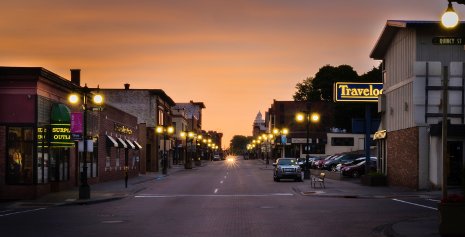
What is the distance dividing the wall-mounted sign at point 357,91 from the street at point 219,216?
61.9ft

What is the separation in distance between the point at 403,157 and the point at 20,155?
21003mm

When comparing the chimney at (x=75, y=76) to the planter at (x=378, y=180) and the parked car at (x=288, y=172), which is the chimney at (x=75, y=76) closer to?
the parked car at (x=288, y=172)

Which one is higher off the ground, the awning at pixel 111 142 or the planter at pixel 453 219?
the awning at pixel 111 142

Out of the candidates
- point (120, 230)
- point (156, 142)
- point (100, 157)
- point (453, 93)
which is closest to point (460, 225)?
point (120, 230)

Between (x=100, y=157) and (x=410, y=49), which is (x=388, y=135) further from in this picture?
(x=100, y=157)

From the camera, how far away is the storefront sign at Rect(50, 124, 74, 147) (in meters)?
32.8

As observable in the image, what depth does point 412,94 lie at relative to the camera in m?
34.8

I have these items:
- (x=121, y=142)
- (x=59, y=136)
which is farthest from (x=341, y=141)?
(x=59, y=136)

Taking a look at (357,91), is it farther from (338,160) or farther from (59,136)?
(59,136)

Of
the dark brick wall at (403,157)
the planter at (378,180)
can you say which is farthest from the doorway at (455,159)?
the planter at (378,180)

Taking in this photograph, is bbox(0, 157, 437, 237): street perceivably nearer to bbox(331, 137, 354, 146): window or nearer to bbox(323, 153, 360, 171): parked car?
bbox(323, 153, 360, 171): parked car

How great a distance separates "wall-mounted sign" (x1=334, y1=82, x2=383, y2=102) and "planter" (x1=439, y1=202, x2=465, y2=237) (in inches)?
1312

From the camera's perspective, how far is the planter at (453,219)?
14.6 m

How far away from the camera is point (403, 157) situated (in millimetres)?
37094
